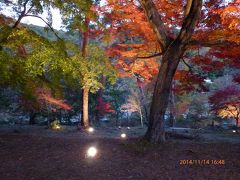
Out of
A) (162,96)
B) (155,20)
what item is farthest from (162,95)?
(155,20)

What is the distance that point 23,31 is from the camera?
7.75 m

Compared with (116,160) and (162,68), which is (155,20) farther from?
(116,160)

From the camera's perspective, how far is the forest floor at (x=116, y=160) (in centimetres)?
611

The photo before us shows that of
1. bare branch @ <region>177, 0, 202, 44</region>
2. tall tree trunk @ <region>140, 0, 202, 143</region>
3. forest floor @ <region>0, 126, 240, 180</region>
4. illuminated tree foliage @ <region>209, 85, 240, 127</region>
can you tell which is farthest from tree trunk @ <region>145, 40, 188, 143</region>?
illuminated tree foliage @ <region>209, 85, 240, 127</region>

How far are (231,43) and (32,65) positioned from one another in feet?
20.9

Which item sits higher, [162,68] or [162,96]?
[162,68]

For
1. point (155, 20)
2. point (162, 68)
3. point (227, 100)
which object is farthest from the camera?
point (227, 100)

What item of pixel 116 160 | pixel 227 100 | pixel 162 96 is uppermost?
pixel 227 100

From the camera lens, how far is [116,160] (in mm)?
6957

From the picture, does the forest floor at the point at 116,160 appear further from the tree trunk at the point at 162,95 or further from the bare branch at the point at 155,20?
the bare branch at the point at 155,20

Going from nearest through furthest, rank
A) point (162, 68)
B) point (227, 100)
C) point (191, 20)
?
point (191, 20) → point (162, 68) → point (227, 100)

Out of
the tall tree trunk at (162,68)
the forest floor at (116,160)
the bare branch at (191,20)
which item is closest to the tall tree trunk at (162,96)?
the tall tree trunk at (162,68)

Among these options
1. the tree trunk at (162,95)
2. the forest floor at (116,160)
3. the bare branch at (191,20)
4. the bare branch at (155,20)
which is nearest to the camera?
the forest floor at (116,160)

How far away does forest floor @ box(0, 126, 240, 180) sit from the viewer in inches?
241
